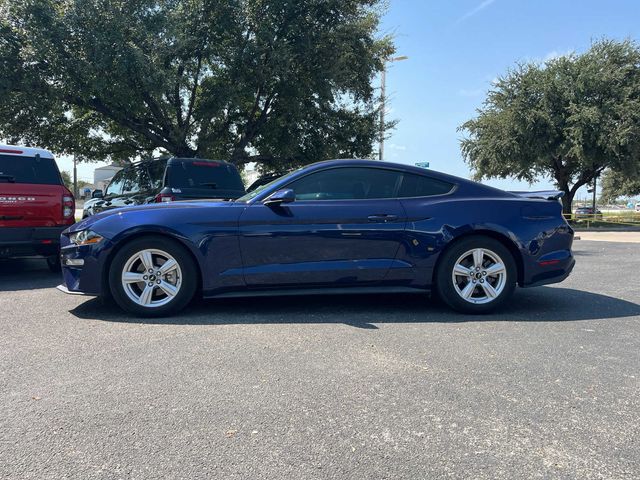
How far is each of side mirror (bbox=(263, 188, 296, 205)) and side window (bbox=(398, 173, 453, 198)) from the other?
1.13 m

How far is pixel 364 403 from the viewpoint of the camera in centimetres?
294

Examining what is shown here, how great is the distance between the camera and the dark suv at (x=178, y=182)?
8.06 metres

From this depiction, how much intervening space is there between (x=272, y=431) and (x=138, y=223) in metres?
2.77

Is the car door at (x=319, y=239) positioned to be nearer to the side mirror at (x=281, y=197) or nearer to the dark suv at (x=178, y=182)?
the side mirror at (x=281, y=197)

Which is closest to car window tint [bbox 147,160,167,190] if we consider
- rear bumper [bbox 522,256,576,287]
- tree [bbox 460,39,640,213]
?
rear bumper [bbox 522,256,576,287]

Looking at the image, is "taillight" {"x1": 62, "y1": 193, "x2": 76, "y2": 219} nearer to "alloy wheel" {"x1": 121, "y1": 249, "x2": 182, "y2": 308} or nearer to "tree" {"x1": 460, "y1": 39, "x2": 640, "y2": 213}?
"alloy wheel" {"x1": 121, "y1": 249, "x2": 182, "y2": 308}

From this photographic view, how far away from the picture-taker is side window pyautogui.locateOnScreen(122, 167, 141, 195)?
8992 mm

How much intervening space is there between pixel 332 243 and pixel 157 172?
4897 millimetres

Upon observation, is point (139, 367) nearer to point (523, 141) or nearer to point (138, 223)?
point (138, 223)

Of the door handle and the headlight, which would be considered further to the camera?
the door handle

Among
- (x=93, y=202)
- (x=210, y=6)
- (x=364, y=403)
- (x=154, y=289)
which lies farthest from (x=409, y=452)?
(x=210, y=6)

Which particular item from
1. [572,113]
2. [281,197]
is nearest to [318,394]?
[281,197]

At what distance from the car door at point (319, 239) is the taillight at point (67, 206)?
3.71m

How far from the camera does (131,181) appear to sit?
30.4ft
